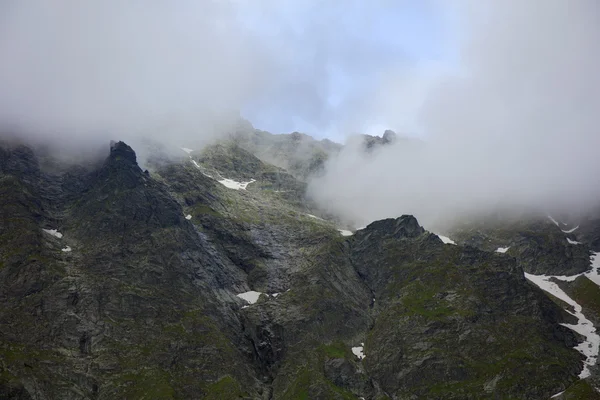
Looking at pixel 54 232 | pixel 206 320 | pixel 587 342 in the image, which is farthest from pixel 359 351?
pixel 54 232

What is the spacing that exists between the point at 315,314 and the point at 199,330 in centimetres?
4352

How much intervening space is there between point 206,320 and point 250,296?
3019 centimetres

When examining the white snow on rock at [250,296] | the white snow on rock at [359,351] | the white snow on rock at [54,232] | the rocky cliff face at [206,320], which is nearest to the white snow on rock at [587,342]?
the rocky cliff face at [206,320]

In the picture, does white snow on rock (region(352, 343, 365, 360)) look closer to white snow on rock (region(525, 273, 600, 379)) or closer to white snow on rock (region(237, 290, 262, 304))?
white snow on rock (region(237, 290, 262, 304))

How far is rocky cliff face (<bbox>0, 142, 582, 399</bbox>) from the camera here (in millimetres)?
135250

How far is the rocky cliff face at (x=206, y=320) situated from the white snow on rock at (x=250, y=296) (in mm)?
2060

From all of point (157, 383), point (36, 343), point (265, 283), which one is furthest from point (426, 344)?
point (36, 343)

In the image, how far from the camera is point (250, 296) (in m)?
189

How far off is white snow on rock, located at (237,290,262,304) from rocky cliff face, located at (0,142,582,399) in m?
2.06

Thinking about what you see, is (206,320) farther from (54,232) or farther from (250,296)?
(54,232)

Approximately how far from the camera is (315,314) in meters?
176

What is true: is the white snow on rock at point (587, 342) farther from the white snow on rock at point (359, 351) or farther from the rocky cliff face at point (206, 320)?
the white snow on rock at point (359, 351)

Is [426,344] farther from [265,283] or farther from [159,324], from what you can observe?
[159,324]

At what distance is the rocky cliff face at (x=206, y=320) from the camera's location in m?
135
